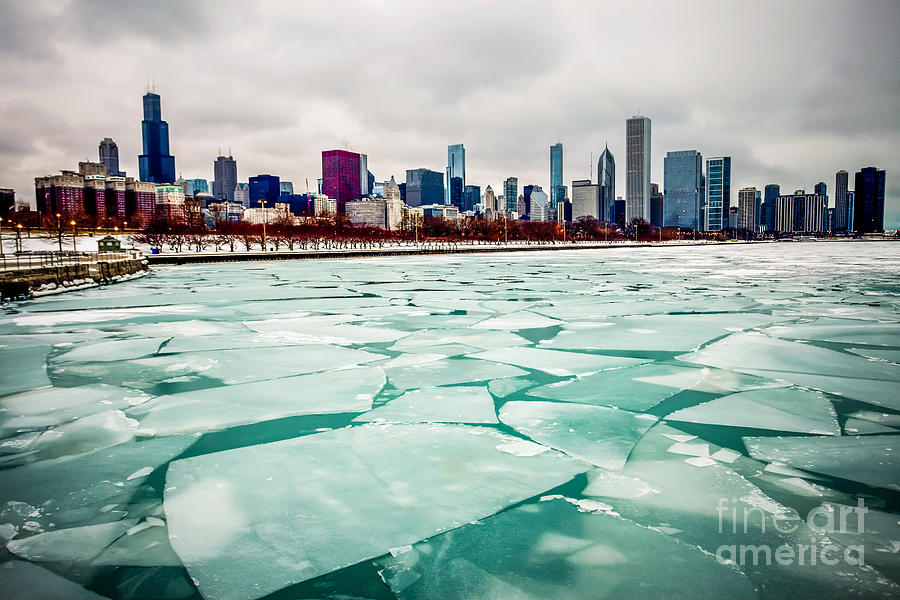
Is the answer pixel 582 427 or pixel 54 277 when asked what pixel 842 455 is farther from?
pixel 54 277

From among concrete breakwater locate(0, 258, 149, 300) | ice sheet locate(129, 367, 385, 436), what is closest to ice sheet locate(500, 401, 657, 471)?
ice sheet locate(129, 367, 385, 436)

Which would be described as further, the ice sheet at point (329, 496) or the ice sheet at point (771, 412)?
the ice sheet at point (771, 412)

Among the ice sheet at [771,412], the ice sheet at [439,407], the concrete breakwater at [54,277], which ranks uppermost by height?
the concrete breakwater at [54,277]

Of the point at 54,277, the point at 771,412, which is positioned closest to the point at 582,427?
the point at 771,412

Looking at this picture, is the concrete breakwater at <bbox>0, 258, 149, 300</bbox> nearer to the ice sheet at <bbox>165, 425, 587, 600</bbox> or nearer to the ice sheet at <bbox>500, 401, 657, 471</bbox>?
the ice sheet at <bbox>165, 425, 587, 600</bbox>

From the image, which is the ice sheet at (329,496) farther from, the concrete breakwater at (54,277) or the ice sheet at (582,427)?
the concrete breakwater at (54,277)

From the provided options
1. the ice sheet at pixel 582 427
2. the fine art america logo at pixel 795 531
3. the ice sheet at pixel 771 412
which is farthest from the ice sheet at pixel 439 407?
the fine art america logo at pixel 795 531

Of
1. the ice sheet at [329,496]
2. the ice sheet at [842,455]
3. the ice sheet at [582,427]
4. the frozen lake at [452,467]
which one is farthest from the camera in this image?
the ice sheet at [582,427]
